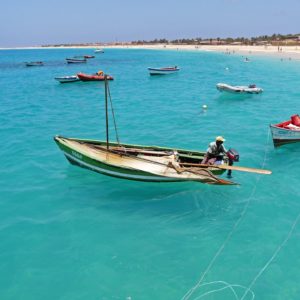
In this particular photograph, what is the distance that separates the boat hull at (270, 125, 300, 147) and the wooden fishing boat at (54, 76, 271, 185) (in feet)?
21.2

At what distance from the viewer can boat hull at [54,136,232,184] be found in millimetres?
15250

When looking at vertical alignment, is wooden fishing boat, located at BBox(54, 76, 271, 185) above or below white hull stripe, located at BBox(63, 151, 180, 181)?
above

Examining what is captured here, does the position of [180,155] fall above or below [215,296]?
above

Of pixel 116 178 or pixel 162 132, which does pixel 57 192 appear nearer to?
pixel 116 178

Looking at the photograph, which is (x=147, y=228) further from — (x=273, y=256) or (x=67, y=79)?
(x=67, y=79)

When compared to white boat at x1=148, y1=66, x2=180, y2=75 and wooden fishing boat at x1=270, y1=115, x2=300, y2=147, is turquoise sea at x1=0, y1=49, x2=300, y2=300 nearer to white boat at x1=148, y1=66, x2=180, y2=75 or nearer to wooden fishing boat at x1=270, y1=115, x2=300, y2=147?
wooden fishing boat at x1=270, y1=115, x2=300, y2=147

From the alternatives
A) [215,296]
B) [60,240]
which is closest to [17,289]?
[60,240]

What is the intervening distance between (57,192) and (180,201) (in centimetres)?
624

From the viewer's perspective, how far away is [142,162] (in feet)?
54.3

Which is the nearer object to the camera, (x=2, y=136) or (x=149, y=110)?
(x=2, y=136)

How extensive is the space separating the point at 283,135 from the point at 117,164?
36.8ft

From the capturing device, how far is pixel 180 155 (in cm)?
1714

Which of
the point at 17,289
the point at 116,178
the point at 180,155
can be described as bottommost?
the point at 17,289

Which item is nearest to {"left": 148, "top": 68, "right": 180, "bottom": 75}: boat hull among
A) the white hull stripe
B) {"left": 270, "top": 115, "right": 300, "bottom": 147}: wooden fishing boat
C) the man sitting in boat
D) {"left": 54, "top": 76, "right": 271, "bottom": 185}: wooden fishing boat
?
{"left": 270, "top": 115, "right": 300, "bottom": 147}: wooden fishing boat
